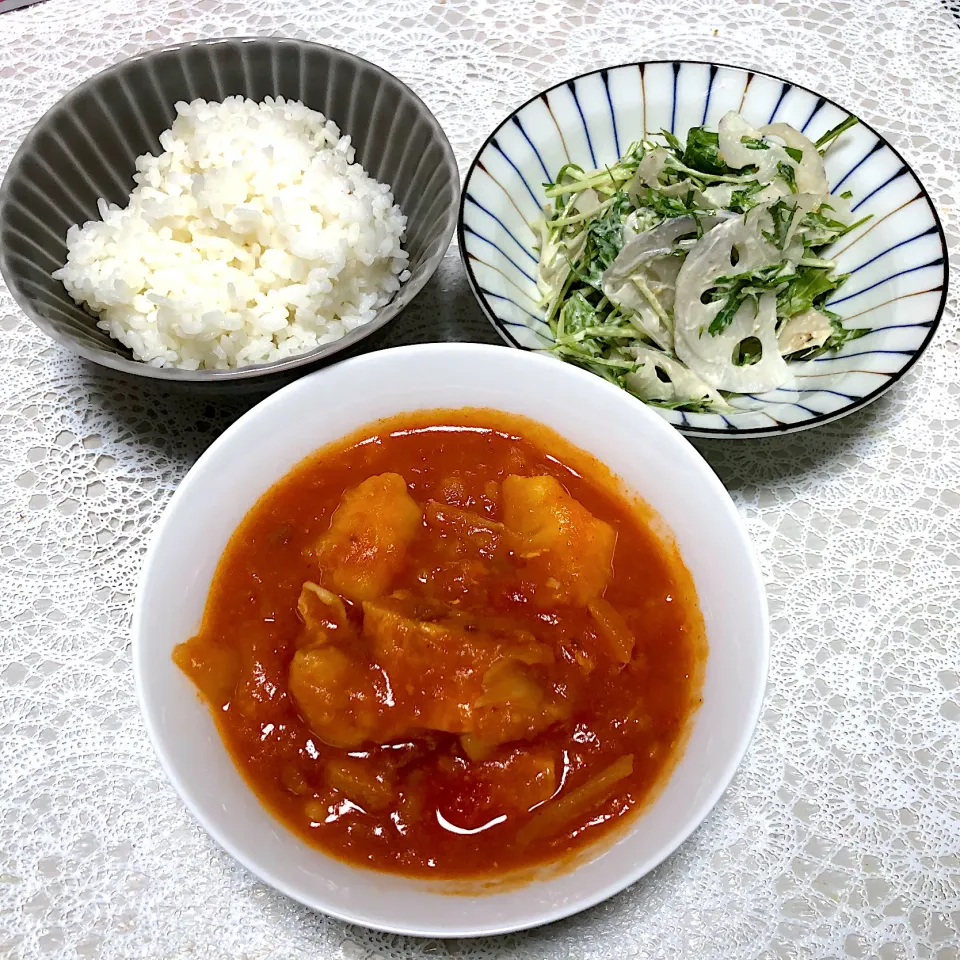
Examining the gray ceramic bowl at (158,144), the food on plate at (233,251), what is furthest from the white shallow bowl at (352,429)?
the food on plate at (233,251)

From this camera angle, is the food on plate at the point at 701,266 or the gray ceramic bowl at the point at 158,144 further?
the food on plate at the point at 701,266

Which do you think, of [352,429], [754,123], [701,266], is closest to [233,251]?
[352,429]

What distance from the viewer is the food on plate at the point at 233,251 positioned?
215 centimetres

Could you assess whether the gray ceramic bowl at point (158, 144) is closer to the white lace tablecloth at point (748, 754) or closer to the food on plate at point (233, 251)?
the food on plate at point (233, 251)

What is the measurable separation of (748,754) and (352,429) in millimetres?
1248

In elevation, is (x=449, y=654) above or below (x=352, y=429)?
below

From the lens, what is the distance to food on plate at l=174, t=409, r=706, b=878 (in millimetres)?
1644

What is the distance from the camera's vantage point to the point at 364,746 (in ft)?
5.54

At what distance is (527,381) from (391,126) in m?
0.95

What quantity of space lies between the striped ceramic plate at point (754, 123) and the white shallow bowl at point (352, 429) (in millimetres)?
211

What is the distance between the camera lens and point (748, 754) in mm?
2096

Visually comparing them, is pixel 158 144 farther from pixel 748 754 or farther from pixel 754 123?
pixel 748 754

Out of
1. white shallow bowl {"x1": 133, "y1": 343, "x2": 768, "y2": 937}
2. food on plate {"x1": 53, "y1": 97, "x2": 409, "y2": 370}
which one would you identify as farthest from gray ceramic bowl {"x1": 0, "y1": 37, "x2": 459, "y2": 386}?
white shallow bowl {"x1": 133, "y1": 343, "x2": 768, "y2": 937}

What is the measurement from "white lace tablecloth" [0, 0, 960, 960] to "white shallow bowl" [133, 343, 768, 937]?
0.39 metres
